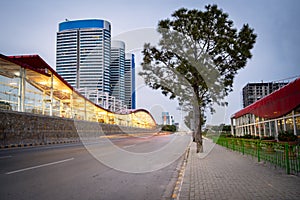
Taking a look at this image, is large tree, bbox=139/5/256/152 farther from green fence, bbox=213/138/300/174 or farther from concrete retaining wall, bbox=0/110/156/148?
concrete retaining wall, bbox=0/110/156/148

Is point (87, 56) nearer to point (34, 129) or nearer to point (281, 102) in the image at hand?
point (34, 129)

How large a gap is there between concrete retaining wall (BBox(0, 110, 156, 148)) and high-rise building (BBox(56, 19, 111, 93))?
9.23m

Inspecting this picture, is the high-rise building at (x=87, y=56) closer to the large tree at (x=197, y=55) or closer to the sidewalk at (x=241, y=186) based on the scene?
the large tree at (x=197, y=55)

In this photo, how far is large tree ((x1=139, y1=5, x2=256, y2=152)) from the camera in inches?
595

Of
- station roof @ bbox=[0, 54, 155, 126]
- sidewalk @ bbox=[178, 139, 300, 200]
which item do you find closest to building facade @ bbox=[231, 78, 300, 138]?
sidewalk @ bbox=[178, 139, 300, 200]

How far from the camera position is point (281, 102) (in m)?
19.0

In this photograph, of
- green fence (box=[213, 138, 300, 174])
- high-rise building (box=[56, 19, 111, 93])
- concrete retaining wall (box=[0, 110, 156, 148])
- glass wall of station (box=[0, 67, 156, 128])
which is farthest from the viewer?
high-rise building (box=[56, 19, 111, 93])

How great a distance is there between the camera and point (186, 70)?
1515cm

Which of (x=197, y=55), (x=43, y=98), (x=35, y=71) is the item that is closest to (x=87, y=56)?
(x=43, y=98)

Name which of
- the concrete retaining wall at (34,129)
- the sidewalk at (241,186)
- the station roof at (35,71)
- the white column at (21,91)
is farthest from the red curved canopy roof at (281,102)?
the station roof at (35,71)

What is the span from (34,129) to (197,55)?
19.4 meters

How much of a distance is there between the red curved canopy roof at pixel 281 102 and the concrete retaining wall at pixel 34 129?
22280 millimetres

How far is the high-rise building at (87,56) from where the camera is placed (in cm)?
4003

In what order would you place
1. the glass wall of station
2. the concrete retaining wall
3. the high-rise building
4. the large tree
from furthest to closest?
the high-rise building → the glass wall of station → the concrete retaining wall → the large tree
